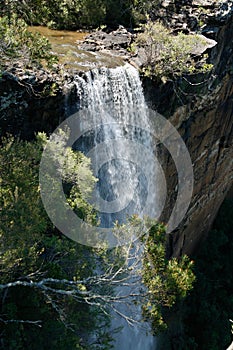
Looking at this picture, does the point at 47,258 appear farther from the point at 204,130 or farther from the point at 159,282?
the point at 204,130

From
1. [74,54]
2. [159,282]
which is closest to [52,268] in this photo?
[159,282]

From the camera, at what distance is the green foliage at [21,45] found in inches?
293

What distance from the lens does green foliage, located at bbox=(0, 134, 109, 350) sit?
5.95 metres

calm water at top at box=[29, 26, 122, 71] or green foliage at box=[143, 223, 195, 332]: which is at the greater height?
calm water at top at box=[29, 26, 122, 71]

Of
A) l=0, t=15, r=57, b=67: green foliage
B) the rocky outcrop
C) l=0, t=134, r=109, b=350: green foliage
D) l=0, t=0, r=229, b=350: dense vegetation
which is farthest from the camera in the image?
the rocky outcrop

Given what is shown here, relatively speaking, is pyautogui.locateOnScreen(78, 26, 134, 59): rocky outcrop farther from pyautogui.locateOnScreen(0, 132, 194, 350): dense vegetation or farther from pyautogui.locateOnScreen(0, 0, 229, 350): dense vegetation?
pyautogui.locateOnScreen(0, 132, 194, 350): dense vegetation

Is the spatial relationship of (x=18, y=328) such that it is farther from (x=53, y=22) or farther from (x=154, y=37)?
(x=53, y=22)

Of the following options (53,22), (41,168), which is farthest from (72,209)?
(53,22)

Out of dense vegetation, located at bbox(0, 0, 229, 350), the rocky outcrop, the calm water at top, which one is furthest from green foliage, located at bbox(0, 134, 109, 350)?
the rocky outcrop

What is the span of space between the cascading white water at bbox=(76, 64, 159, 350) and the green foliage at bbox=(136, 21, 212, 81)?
0.66 meters

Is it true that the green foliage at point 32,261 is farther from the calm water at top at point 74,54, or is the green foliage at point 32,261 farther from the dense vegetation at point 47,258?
the calm water at top at point 74,54

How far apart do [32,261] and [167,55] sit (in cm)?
642

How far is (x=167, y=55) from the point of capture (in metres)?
10.3

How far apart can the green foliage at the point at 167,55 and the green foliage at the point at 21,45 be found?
264 cm
